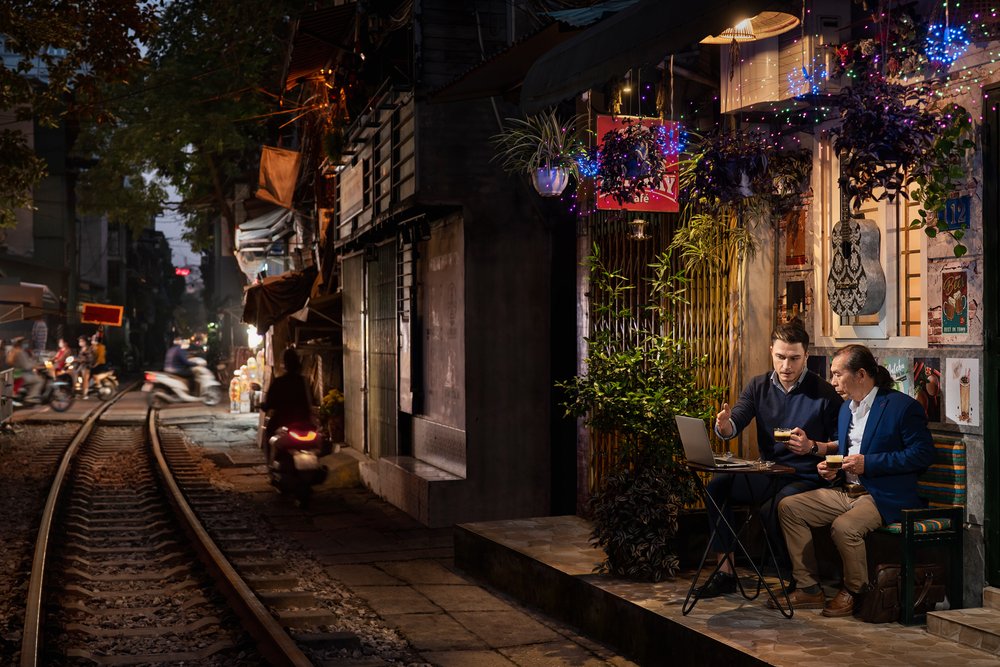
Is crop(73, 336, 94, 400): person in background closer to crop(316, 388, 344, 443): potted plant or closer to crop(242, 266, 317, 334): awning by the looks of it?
crop(242, 266, 317, 334): awning

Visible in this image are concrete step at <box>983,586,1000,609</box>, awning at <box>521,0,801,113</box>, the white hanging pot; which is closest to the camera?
awning at <box>521,0,801,113</box>

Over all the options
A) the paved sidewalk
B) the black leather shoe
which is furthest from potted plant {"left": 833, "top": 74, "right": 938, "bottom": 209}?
the paved sidewalk

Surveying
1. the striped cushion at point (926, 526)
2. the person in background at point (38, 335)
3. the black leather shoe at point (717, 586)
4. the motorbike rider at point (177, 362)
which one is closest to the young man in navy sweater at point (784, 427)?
the black leather shoe at point (717, 586)

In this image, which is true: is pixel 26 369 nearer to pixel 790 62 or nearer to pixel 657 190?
pixel 657 190

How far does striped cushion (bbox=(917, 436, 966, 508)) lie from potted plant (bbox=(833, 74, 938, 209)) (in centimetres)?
160

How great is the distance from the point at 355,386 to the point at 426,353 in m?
4.52

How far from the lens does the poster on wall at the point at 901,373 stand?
7.15 metres

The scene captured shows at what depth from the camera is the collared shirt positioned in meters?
6.84

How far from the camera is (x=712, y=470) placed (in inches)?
266

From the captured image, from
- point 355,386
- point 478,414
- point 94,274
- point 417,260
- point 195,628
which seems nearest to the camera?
point 195,628

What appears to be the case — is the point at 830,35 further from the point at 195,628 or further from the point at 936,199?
the point at 195,628

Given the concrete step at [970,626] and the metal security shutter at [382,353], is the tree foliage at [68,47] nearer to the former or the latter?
the metal security shutter at [382,353]

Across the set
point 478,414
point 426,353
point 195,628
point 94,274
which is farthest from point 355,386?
point 94,274

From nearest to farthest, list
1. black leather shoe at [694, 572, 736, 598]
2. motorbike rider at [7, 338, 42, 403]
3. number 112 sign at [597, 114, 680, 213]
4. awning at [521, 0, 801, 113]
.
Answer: awning at [521, 0, 801, 113], black leather shoe at [694, 572, 736, 598], number 112 sign at [597, 114, 680, 213], motorbike rider at [7, 338, 42, 403]
